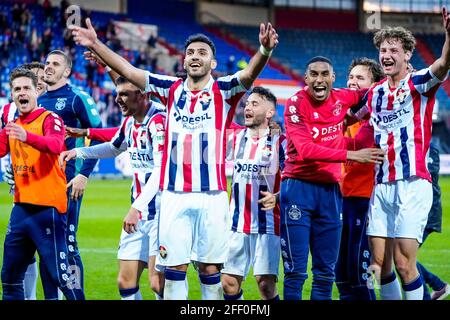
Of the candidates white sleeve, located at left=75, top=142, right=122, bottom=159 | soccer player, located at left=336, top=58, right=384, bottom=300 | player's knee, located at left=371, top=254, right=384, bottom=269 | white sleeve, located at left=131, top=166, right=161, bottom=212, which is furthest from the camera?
white sleeve, located at left=75, top=142, right=122, bottom=159

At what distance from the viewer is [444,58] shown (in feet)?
19.9

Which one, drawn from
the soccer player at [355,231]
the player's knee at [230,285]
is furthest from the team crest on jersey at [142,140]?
the soccer player at [355,231]

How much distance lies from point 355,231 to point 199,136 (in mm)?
1943

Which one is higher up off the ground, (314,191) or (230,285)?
(314,191)

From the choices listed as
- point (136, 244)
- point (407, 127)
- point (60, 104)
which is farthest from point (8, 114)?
point (407, 127)

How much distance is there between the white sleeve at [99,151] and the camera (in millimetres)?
7172

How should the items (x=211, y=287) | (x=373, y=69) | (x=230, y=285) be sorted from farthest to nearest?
(x=373, y=69), (x=230, y=285), (x=211, y=287)

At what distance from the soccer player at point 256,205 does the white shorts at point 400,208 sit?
843 mm

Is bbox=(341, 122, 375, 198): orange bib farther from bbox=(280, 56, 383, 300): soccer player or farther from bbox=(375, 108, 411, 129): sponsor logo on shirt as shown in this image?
bbox=(375, 108, 411, 129): sponsor logo on shirt

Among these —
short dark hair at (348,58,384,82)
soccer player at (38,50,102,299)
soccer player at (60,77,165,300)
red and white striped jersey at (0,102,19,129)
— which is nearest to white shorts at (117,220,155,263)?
soccer player at (60,77,165,300)

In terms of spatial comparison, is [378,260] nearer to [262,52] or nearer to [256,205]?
[256,205]

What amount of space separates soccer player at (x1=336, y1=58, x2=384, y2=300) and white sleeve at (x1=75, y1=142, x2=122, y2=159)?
2.05m

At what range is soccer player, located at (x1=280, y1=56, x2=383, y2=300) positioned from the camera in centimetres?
639
